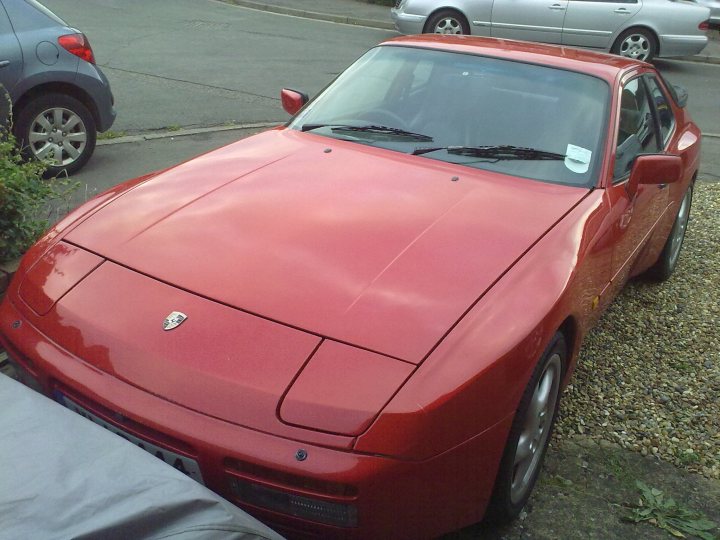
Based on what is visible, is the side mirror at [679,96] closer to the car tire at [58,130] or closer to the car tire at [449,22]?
the car tire at [58,130]

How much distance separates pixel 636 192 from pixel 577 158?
40cm

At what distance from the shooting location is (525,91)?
371 centimetres

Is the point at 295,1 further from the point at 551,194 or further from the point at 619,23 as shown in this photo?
the point at 551,194

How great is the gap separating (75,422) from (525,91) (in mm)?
2608

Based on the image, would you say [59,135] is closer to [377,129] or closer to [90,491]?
[377,129]

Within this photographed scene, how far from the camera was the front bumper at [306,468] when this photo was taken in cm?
207

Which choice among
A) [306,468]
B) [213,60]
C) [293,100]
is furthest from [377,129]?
[213,60]

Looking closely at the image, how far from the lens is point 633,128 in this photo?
3967 millimetres

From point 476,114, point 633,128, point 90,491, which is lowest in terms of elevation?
point 90,491

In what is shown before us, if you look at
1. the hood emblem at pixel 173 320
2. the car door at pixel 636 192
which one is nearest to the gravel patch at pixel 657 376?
the car door at pixel 636 192

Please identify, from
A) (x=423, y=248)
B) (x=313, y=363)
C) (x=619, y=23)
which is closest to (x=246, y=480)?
(x=313, y=363)

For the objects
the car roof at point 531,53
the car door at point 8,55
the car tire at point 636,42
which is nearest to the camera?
the car roof at point 531,53

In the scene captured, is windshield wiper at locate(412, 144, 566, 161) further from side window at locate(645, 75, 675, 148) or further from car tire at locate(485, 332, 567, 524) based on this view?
side window at locate(645, 75, 675, 148)

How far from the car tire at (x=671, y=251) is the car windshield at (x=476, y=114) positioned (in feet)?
5.33
